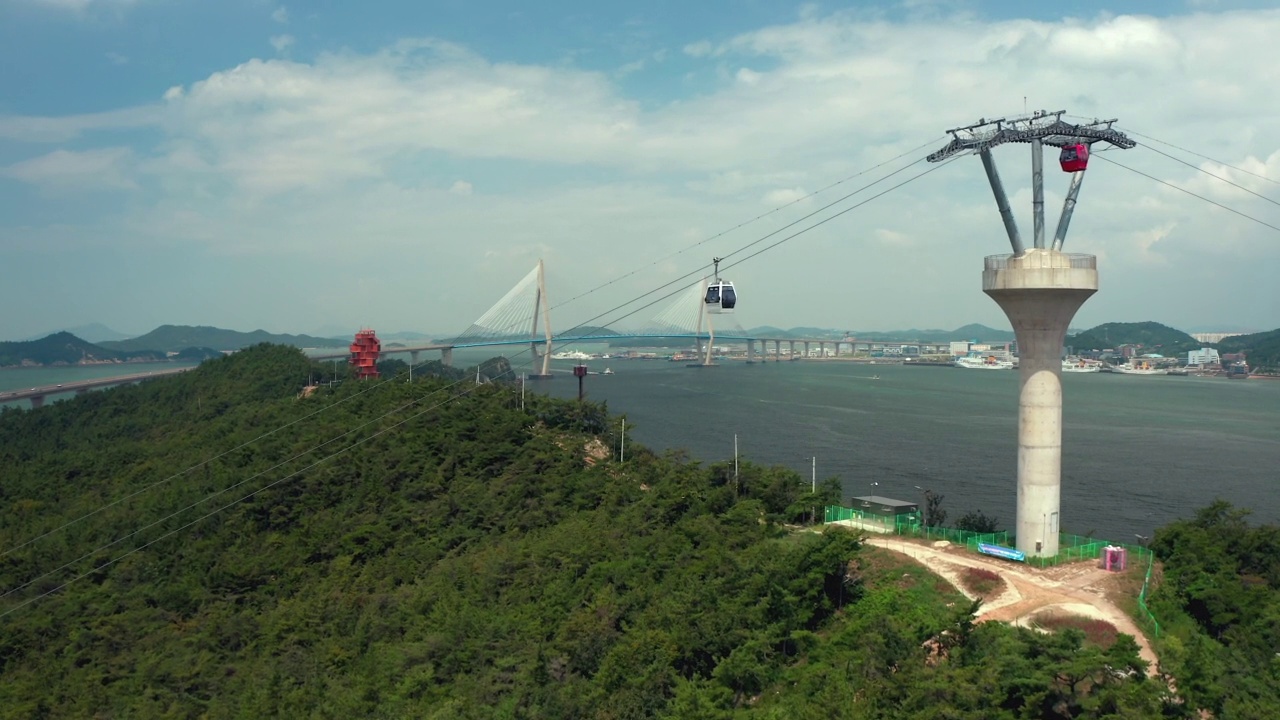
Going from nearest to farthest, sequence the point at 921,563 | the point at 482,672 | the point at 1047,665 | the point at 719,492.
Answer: the point at 1047,665, the point at 482,672, the point at 921,563, the point at 719,492

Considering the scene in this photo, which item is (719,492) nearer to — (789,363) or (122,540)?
(122,540)

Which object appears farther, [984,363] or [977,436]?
[984,363]

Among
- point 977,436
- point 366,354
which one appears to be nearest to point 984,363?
point 977,436

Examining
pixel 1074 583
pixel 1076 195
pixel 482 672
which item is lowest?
pixel 482 672

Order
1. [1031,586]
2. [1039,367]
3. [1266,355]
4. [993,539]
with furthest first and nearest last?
[1266,355], [993,539], [1039,367], [1031,586]

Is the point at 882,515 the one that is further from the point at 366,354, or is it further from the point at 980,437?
the point at 980,437

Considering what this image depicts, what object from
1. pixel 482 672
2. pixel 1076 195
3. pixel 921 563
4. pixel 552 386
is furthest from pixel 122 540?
pixel 552 386

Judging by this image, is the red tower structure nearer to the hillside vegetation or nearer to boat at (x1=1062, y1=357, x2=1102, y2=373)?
the hillside vegetation
